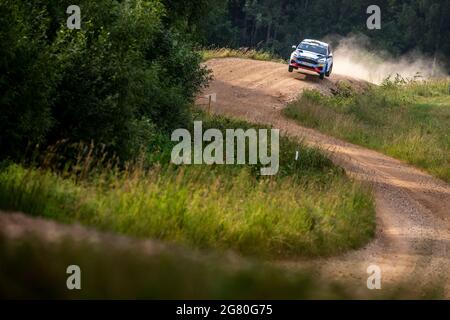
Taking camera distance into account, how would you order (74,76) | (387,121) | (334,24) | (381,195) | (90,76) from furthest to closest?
(334,24), (387,121), (381,195), (90,76), (74,76)

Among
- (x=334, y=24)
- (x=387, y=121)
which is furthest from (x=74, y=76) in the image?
(x=334, y=24)

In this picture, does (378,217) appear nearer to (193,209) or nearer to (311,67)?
(193,209)

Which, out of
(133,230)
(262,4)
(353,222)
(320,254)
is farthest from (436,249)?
(262,4)

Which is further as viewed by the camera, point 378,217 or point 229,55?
point 229,55

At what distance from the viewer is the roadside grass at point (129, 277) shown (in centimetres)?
746

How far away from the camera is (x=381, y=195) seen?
20656mm

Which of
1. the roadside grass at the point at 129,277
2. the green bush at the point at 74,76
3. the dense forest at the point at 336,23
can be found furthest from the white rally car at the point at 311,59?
the roadside grass at the point at 129,277

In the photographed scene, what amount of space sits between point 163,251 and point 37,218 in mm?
2210

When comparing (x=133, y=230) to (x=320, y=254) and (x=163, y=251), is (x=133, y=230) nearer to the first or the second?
(x=163, y=251)

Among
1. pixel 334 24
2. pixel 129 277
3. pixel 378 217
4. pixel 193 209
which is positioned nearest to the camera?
pixel 129 277

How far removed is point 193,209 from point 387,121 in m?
23.2

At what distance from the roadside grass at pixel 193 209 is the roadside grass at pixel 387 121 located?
11470mm

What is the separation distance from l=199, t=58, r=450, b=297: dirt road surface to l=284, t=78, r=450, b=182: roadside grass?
2.38 feet

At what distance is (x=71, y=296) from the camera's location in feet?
24.3
